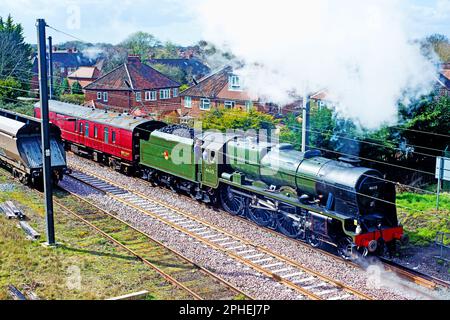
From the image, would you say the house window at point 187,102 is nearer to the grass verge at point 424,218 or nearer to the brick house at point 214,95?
the brick house at point 214,95

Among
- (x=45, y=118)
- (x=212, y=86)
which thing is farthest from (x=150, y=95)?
(x=45, y=118)

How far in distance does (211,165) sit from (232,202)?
1370 millimetres

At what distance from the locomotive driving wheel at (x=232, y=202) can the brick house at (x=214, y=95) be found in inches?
591

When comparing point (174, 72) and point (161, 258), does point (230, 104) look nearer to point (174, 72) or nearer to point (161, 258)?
point (161, 258)

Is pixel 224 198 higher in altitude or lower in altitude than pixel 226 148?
lower

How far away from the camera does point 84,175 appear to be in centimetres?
2180

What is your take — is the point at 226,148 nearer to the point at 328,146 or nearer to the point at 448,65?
the point at 328,146

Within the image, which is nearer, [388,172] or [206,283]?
[206,283]

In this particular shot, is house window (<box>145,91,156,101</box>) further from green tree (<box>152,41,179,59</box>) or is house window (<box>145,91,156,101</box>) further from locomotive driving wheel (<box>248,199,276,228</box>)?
green tree (<box>152,41,179,59</box>)

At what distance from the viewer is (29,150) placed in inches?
762
